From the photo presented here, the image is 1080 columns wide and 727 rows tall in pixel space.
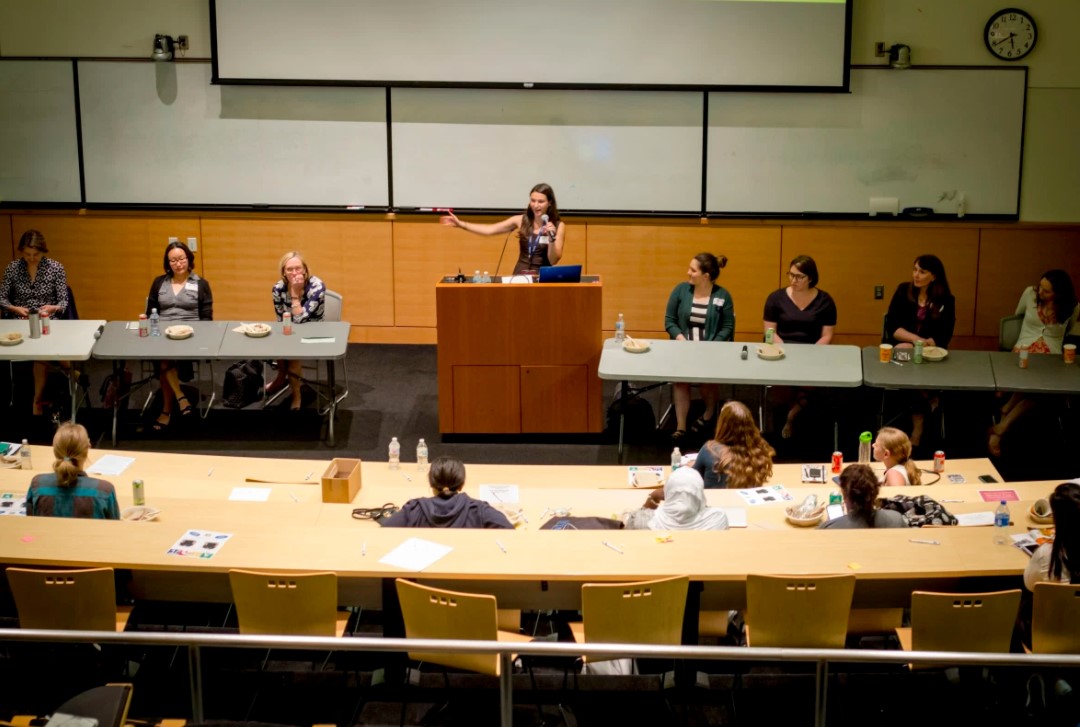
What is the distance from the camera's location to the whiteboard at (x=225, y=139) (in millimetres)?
11109

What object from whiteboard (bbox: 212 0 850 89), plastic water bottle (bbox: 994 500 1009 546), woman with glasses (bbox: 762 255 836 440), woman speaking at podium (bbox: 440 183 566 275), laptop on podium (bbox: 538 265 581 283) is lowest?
plastic water bottle (bbox: 994 500 1009 546)

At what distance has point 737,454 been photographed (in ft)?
21.4

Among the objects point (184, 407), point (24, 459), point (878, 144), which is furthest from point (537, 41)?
point (24, 459)

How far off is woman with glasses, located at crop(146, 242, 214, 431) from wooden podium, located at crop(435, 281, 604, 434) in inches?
81.3

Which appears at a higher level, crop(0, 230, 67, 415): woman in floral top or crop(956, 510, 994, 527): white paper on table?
crop(0, 230, 67, 415): woman in floral top

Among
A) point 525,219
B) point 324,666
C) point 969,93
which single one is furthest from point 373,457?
point 969,93

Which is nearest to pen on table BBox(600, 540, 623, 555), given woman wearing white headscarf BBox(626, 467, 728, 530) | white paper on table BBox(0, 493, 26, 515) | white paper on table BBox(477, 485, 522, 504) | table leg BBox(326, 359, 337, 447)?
woman wearing white headscarf BBox(626, 467, 728, 530)

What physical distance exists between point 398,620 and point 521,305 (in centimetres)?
380

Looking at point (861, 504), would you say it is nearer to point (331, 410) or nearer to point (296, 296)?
point (331, 410)

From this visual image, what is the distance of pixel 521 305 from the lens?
8.71m

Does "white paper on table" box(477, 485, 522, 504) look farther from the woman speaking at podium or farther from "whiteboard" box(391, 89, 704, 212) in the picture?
"whiteboard" box(391, 89, 704, 212)

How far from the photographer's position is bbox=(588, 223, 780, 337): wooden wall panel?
11.1 meters

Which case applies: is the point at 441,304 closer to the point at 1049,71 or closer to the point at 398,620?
the point at 398,620

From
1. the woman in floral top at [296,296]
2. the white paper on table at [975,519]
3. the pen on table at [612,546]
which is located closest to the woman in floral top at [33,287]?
the woman in floral top at [296,296]
